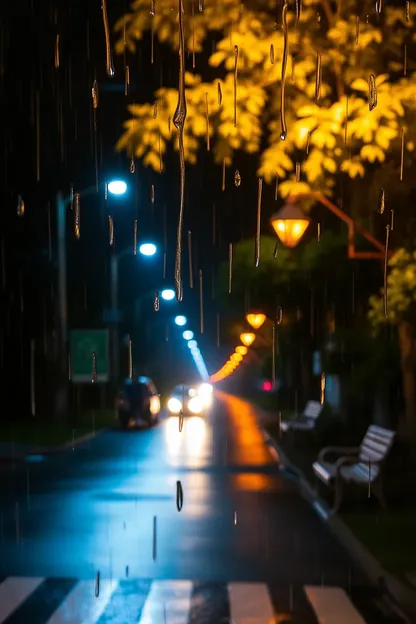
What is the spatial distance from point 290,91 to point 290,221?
392 cm

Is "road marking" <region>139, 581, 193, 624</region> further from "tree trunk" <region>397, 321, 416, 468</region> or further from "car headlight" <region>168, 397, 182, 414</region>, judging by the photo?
"car headlight" <region>168, 397, 182, 414</region>

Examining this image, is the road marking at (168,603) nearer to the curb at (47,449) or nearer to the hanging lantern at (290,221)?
the hanging lantern at (290,221)

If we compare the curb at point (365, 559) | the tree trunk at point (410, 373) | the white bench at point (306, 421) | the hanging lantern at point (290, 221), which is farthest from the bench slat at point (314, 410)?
the hanging lantern at point (290, 221)

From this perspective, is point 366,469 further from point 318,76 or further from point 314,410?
point 314,410

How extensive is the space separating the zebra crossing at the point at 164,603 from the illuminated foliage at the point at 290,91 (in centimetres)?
459

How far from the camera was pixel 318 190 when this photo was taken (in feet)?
42.9

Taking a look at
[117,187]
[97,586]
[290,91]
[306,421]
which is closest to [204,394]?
[306,421]

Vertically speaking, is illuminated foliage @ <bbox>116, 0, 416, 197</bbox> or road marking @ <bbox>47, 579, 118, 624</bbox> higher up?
illuminated foliage @ <bbox>116, 0, 416, 197</bbox>

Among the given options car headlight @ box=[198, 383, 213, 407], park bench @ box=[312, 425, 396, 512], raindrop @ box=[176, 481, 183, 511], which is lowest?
car headlight @ box=[198, 383, 213, 407]

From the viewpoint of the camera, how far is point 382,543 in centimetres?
1165

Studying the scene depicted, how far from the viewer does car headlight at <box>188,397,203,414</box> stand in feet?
165

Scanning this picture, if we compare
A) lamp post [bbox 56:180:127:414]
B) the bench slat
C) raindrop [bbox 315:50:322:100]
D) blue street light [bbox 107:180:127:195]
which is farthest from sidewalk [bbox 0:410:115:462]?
raindrop [bbox 315:50:322:100]

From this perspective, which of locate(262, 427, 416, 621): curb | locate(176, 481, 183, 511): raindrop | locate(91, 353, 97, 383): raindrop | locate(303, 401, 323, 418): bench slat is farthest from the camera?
locate(303, 401, 323, 418): bench slat

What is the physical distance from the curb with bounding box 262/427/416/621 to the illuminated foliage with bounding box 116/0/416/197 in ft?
13.1
